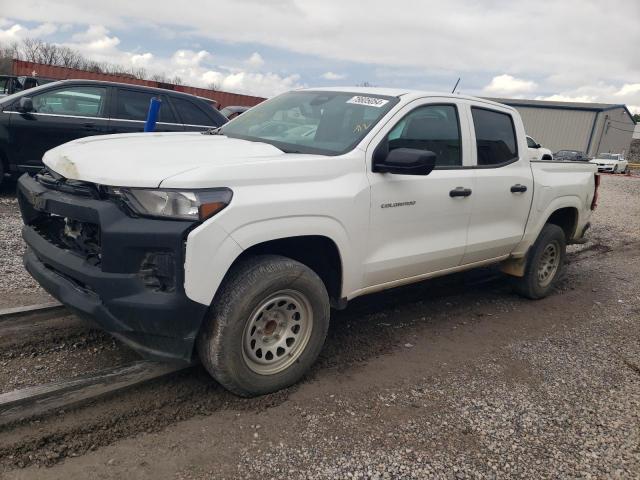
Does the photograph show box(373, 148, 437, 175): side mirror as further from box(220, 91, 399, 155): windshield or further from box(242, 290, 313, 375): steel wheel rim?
box(242, 290, 313, 375): steel wheel rim

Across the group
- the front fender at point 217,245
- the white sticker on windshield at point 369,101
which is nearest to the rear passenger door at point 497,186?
the white sticker on windshield at point 369,101

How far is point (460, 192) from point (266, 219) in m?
1.89

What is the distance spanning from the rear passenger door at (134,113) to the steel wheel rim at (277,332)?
5.60m

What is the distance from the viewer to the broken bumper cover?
2.65 m

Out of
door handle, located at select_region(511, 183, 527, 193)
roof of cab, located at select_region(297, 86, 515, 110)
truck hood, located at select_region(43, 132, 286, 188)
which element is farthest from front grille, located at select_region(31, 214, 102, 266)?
door handle, located at select_region(511, 183, 527, 193)

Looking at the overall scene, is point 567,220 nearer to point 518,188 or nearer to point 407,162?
point 518,188

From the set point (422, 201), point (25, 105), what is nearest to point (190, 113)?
point (25, 105)

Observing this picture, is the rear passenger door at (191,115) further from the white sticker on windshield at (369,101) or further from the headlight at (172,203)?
the headlight at (172,203)

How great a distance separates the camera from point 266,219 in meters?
2.93

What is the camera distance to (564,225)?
237 inches

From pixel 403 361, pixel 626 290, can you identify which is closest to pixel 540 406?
pixel 403 361

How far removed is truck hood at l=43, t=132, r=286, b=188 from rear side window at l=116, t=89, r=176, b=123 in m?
4.70

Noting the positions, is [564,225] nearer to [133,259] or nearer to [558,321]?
[558,321]

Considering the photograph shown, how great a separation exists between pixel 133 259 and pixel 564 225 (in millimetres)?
5012
